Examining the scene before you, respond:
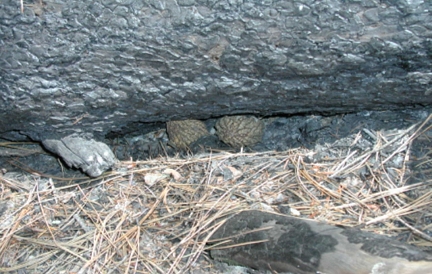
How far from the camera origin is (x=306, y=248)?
75.1 inches

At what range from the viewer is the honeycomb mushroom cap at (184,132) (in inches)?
109

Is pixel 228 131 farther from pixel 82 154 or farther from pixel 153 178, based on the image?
pixel 82 154

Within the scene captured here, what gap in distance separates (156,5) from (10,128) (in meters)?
1.09

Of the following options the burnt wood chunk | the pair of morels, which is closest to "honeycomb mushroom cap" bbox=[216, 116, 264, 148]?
the pair of morels

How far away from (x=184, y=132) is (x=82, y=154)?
61cm

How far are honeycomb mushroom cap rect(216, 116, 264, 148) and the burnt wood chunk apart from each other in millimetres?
574

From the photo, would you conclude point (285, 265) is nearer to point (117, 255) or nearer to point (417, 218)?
point (417, 218)

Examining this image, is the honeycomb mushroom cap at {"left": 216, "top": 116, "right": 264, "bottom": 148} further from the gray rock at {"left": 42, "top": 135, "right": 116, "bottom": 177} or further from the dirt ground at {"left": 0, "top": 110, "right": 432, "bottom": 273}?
the gray rock at {"left": 42, "top": 135, "right": 116, "bottom": 177}

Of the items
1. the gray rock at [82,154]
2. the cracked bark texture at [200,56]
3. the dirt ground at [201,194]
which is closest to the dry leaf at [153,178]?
the dirt ground at [201,194]

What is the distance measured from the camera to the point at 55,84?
2.27 meters

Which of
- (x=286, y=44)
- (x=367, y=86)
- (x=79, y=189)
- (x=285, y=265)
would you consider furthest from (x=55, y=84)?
(x=367, y=86)

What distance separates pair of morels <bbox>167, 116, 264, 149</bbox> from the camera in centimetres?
272

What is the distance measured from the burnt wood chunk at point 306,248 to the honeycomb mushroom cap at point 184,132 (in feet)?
2.29

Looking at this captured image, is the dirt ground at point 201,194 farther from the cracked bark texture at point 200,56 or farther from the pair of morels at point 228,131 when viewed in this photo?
the cracked bark texture at point 200,56
